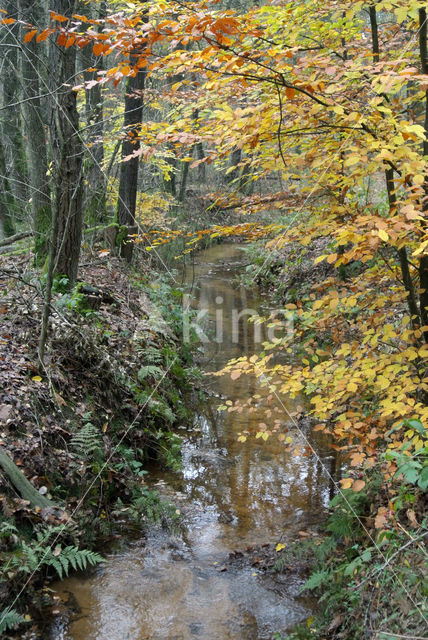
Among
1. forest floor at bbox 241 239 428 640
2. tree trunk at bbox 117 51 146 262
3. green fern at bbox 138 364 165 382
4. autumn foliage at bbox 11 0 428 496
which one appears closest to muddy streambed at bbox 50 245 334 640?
forest floor at bbox 241 239 428 640

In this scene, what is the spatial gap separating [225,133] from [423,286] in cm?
214

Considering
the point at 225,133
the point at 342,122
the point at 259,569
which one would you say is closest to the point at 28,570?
the point at 259,569

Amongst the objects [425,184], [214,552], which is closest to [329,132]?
[425,184]

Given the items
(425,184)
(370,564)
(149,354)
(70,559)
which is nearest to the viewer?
(370,564)

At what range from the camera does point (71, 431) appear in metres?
5.05

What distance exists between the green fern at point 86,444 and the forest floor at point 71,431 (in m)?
0.01

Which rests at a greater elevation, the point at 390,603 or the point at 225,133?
the point at 225,133

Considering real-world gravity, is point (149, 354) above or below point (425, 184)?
below

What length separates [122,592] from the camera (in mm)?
4020

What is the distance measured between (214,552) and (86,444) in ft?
5.28

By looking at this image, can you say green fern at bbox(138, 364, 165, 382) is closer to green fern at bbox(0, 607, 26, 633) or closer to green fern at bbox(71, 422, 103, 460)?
green fern at bbox(71, 422, 103, 460)

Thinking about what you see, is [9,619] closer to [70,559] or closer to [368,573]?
[70,559]

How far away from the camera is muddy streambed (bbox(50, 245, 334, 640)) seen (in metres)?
3.79

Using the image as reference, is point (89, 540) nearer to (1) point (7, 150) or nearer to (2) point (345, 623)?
(2) point (345, 623)
